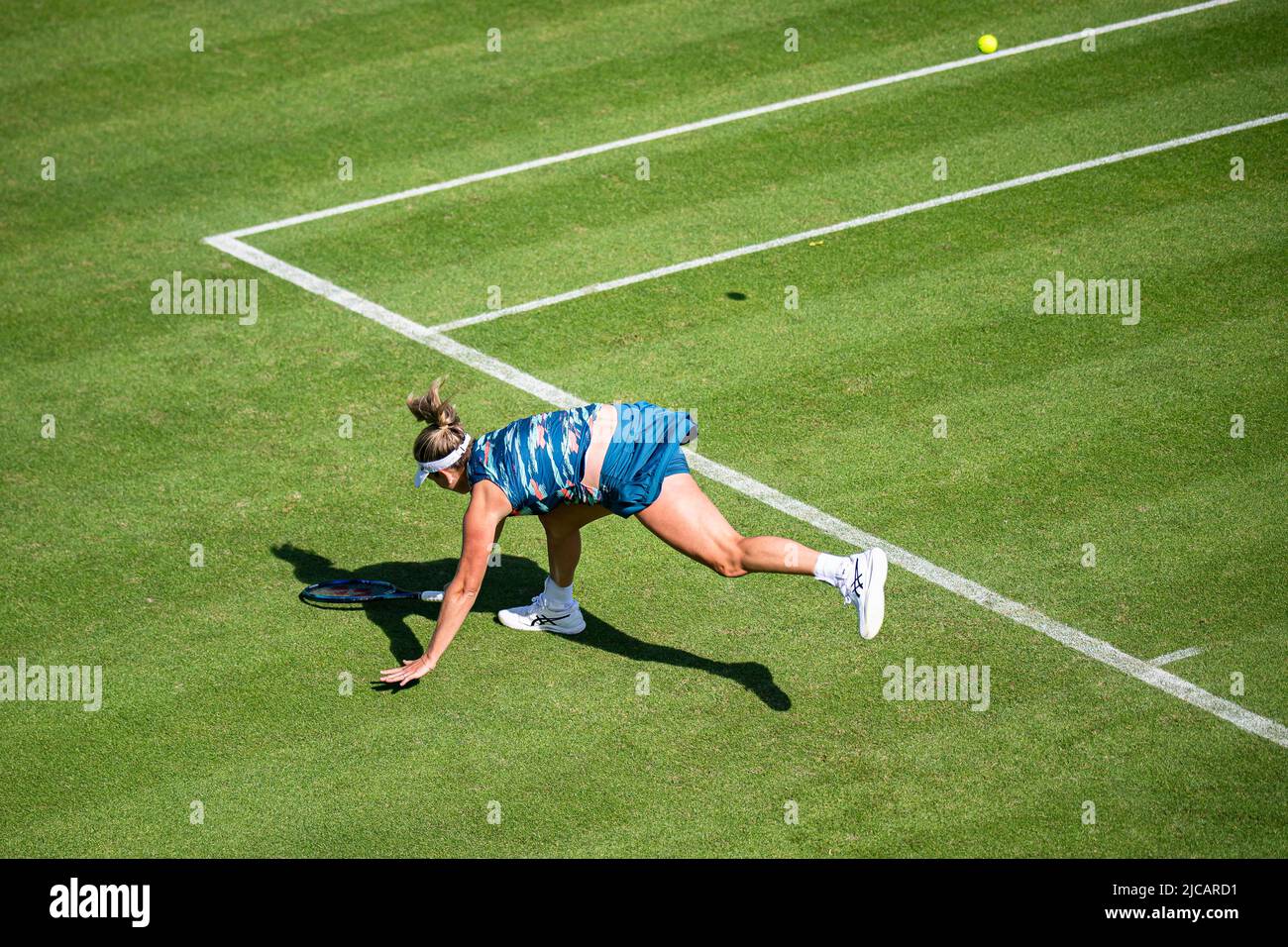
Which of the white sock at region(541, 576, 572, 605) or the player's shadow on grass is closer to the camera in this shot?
the player's shadow on grass

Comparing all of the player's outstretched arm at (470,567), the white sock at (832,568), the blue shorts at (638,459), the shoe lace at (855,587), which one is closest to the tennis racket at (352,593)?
the player's outstretched arm at (470,567)

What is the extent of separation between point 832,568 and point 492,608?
2.71m

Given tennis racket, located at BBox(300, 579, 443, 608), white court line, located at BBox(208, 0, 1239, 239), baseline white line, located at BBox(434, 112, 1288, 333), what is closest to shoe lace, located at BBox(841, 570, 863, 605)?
tennis racket, located at BBox(300, 579, 443, 608)

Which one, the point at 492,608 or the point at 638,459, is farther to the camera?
the point at 492,608

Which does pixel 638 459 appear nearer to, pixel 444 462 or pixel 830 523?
pixel 444 462

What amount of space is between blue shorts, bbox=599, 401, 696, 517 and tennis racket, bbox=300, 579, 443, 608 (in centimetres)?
197

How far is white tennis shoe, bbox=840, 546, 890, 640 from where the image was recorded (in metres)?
8.45

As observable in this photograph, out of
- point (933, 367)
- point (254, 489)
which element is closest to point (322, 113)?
point (254, 489)

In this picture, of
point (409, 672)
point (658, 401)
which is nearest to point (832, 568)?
point (409, 672)

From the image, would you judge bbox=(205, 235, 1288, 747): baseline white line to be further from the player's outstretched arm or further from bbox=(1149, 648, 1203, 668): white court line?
the player's outstretched arm

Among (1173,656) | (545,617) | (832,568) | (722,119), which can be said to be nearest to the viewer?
(832,568)

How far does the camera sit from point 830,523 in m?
10.7

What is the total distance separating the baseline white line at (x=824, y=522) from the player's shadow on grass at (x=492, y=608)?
5.44ft
